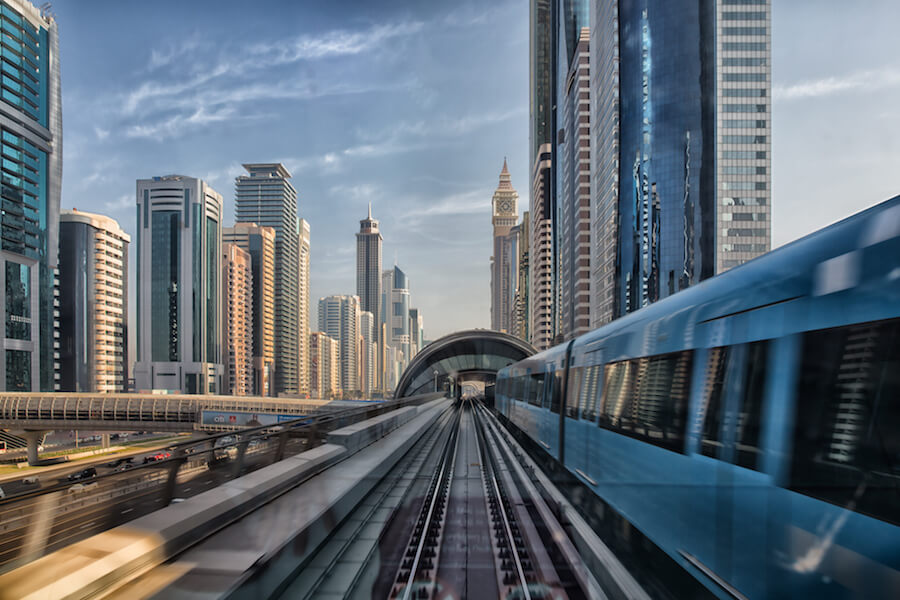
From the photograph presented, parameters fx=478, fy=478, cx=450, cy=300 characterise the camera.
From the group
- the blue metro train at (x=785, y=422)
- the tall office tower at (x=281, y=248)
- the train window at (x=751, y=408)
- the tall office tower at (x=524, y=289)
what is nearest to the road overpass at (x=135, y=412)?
the blue metro train at (x=785, y=422)

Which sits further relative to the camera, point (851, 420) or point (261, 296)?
point (261, 296)

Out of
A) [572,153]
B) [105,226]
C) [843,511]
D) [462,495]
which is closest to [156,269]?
[105,226]

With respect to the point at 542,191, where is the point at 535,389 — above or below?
below

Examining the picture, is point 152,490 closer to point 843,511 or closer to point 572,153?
point 843,511

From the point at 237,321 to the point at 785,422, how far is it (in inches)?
5538

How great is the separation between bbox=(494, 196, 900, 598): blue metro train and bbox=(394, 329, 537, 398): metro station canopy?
50458mm

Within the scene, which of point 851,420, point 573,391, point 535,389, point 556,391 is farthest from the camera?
point 535,389

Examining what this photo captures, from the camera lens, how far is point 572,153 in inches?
3612

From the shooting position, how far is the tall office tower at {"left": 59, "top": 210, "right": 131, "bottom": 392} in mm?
96188

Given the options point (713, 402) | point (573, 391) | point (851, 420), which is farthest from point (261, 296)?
point (851, 420)

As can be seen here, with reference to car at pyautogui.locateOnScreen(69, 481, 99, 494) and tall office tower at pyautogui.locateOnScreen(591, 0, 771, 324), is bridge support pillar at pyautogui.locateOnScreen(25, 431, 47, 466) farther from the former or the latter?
tall office tower at pyautogui.locateOnScreen(591, 0, 771, 324)

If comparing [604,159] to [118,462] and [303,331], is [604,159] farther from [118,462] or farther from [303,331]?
[303,331]

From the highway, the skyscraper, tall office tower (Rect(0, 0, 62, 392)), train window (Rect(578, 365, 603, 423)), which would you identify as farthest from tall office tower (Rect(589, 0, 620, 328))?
tall office tower (Rect(0, 0, 62, 392))

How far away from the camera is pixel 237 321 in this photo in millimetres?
130250
